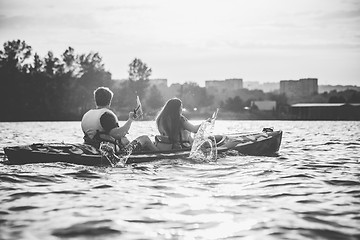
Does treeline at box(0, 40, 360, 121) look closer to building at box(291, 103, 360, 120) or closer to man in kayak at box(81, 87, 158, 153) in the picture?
building at box(291, 103, 360, 120)

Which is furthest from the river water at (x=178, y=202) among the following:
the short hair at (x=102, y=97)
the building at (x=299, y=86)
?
the building at (x=299, y=86)

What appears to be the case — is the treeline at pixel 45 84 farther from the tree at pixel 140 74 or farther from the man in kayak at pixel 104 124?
the man in kayak at pixel 104 124

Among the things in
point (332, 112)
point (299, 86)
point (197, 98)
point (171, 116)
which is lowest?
point (332, 112)

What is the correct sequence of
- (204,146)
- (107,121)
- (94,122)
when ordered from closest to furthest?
1. (107,121)
2. (94,122)
3. (204,146)

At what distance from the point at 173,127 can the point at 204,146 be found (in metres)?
1.09

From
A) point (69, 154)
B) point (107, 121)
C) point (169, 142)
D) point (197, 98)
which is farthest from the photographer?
point (197, 98)

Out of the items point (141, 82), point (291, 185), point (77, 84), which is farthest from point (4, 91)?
point (291, 185)

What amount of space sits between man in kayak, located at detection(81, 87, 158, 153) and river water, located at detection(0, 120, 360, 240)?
650 millimetres

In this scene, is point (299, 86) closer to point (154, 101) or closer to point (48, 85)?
point (154, 101)

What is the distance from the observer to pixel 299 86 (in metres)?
188

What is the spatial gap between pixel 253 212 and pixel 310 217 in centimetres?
65

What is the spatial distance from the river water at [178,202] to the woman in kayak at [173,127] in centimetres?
103

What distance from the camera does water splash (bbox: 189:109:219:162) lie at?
405 inches

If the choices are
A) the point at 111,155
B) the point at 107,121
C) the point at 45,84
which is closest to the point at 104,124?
the point at 107,121
